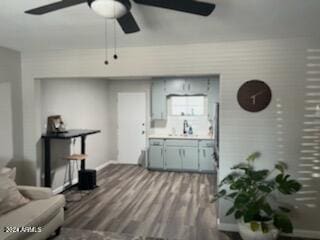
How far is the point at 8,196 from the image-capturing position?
2.98 metres

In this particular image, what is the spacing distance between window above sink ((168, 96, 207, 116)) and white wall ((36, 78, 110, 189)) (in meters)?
1.85

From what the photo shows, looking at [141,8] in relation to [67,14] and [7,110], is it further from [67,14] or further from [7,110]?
[7,110]

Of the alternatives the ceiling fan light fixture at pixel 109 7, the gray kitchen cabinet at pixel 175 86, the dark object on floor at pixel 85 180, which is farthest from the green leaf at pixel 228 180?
the gray kitchen cabinet at pixel 175 86

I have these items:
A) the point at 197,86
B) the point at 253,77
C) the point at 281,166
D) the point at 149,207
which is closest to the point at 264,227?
the point at 281,166

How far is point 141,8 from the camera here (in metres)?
2.29

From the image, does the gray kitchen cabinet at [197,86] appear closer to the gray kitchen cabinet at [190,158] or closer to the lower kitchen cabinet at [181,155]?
the lower kitchen cabinet at [181,155]

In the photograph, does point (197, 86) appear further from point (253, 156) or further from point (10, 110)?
point (10, 110)

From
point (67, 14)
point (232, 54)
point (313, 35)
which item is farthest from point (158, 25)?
point (313, 35)

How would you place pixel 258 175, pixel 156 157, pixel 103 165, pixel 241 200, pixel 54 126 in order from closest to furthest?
pixel 241 200
pixel 258 175
pixel 54 126
pixel 156 157
pixel 103 165

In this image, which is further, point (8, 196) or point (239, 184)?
point (239, 184)

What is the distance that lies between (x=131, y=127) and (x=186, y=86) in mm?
1957

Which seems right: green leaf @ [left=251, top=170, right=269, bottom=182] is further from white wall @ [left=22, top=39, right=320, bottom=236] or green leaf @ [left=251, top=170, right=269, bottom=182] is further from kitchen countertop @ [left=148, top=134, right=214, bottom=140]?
kitchen countertop @ [left=148, top=134, right=214, bottom=140]

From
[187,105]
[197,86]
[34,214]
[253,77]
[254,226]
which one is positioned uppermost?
[197,86]

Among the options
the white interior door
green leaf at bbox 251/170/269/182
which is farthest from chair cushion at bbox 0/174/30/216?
the white interior door
